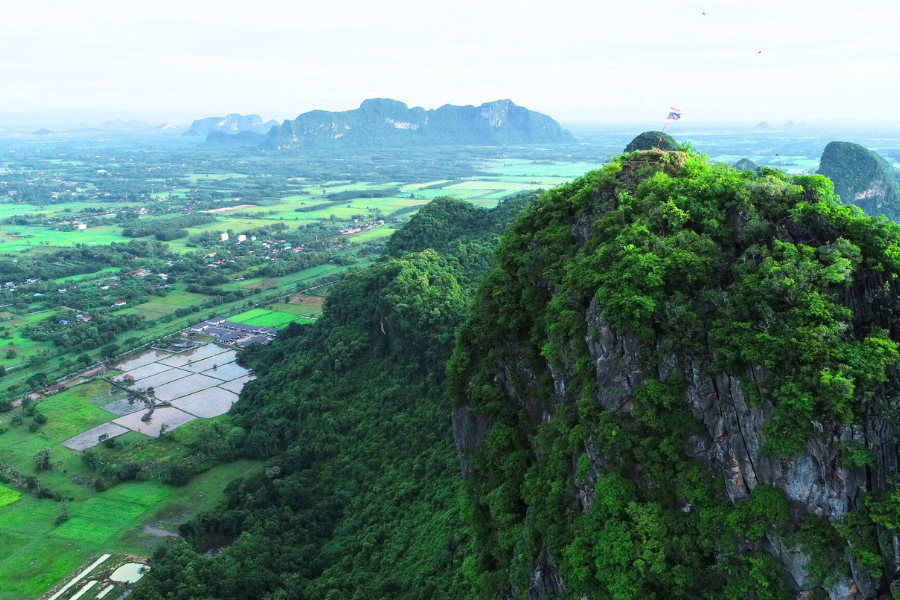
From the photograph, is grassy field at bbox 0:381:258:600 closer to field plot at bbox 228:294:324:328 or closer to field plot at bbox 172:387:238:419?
field plot at bbox 172:387:238:419

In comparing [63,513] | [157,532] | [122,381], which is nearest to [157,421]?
[122,381]

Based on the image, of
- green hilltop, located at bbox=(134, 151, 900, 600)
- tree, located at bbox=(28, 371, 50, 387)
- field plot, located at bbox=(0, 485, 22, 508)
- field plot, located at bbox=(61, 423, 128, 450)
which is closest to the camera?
green hilltop, located at bbox=(134, 151, 900, 600)

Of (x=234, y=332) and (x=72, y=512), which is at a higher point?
(x=234, y=332)

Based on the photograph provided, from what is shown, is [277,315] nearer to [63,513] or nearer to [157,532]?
[63,513]

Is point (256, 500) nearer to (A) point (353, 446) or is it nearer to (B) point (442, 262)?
(A) point (353, 446)

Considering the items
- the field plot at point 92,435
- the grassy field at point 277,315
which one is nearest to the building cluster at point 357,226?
the grassy field at point 277,315

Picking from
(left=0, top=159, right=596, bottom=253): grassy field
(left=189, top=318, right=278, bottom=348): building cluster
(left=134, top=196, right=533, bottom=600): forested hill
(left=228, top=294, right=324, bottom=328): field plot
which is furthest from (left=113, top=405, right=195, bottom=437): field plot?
(left=0, top=159, right=596, bottom=253): grassy field
